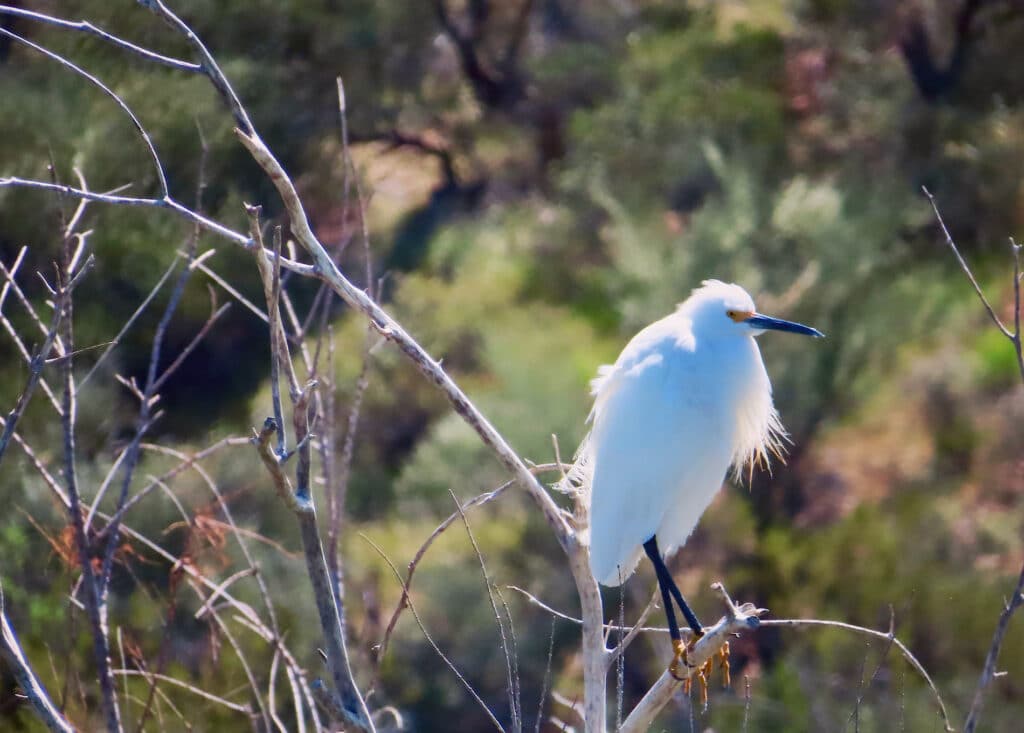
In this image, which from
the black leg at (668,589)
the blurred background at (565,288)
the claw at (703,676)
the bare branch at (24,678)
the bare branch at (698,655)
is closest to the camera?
the bare branch at (24,678)

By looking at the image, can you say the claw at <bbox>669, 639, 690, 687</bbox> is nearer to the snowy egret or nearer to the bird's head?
the snowy egret

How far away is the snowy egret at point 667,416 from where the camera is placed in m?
2.43

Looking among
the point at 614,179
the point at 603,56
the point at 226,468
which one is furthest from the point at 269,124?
the point at 603,56

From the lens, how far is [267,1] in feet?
20.4

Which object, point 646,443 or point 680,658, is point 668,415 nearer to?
point 646,443

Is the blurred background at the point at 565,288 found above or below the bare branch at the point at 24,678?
below

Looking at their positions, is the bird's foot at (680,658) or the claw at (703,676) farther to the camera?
the claw at (703,676)

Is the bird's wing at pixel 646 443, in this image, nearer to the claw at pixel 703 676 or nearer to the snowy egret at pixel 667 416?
the snowy egret at pixel 667 416

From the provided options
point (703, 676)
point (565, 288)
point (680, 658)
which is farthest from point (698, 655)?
point (565, 288)

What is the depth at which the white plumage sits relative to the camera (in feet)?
7.97

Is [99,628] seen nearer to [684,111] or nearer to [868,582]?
[868,582]

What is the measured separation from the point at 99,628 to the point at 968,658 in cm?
401

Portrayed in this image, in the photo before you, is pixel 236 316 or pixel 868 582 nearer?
pixel 868 582

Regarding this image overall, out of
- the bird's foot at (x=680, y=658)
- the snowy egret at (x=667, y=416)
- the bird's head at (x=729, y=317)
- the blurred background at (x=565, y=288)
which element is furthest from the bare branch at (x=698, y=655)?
the blurred background at (x=565, y=288)
